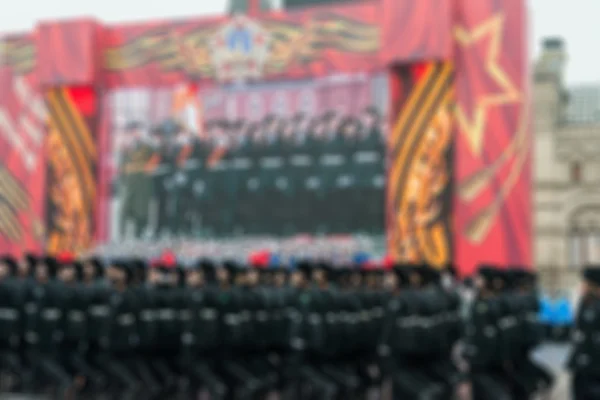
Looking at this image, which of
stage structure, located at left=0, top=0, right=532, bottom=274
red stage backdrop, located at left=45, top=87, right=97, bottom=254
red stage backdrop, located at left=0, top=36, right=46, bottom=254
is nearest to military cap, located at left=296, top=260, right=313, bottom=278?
stage structure, located at left=0, top=0, right=532, bottom=274

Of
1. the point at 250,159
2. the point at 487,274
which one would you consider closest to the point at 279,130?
the point at 250,159

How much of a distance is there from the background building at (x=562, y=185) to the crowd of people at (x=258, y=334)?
13.3 metres

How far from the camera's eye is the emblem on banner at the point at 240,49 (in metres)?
23.7

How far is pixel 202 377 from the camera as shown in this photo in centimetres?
1039

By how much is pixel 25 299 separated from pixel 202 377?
8.65 feet

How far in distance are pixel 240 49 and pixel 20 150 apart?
760 cm

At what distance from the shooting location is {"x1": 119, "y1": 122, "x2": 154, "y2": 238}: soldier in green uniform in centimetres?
2441

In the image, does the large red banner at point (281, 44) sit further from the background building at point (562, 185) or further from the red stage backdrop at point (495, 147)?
the background building at point (562, 185)

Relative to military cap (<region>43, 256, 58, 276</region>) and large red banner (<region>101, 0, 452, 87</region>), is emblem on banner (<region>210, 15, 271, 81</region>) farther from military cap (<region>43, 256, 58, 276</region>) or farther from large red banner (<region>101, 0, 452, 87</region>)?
military cap (<region>43, 256, 58, 276</region>)

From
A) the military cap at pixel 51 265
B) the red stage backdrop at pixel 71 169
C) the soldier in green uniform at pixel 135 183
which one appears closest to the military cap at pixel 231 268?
the military cap at pixel 51 265

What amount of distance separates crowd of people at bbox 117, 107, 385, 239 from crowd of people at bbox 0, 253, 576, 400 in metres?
11.0

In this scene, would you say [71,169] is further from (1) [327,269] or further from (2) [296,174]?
(1) [327,269]

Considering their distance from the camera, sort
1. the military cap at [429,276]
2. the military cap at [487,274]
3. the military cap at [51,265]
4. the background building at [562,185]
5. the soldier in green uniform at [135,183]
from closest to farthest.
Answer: the military cap at [429,276], the military cap at [487,274], the military cap at [51,265], the background building at [562,185], the soldier in green uniform at [135,183]

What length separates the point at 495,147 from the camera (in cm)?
2097
